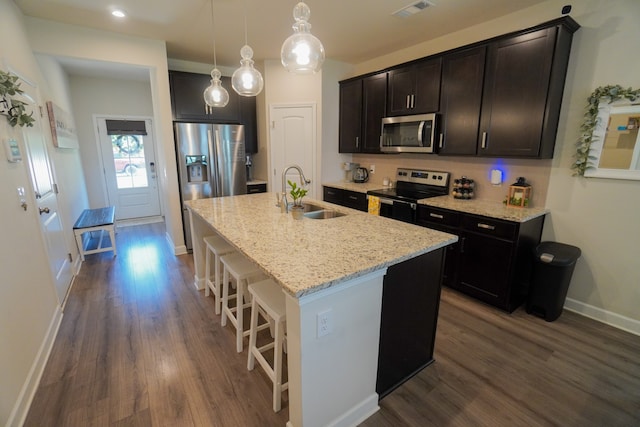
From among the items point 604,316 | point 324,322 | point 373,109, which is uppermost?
point 373,109

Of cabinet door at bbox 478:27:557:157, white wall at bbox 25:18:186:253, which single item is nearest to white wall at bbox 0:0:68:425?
white wall at bbox 25:18:186:253

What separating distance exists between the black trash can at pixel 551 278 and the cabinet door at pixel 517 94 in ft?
2.74

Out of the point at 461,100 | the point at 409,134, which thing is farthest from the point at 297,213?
the point at 461,100

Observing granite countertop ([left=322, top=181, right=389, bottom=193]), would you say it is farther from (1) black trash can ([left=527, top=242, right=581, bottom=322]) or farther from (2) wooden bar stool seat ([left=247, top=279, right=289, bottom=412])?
(2) wooden bar stool seat ([left=247, top=279, right=289, bottom=412])

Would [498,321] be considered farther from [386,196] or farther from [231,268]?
[231,268]

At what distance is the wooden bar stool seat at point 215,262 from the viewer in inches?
99.3

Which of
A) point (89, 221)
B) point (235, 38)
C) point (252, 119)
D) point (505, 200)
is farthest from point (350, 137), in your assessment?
point (89, 221)

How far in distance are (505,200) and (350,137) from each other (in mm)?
2193

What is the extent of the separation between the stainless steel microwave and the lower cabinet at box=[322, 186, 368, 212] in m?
0.68

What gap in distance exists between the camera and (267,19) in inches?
115

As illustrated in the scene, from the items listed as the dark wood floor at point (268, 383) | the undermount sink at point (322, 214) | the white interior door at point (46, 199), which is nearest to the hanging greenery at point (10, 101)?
the white interior door at point (46, 199)

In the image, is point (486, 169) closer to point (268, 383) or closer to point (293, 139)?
point (293, 139)

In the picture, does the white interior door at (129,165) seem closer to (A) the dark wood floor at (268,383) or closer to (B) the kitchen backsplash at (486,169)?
(A) the dark wood floor at (268,383)

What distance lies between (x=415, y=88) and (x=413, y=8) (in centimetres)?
82
